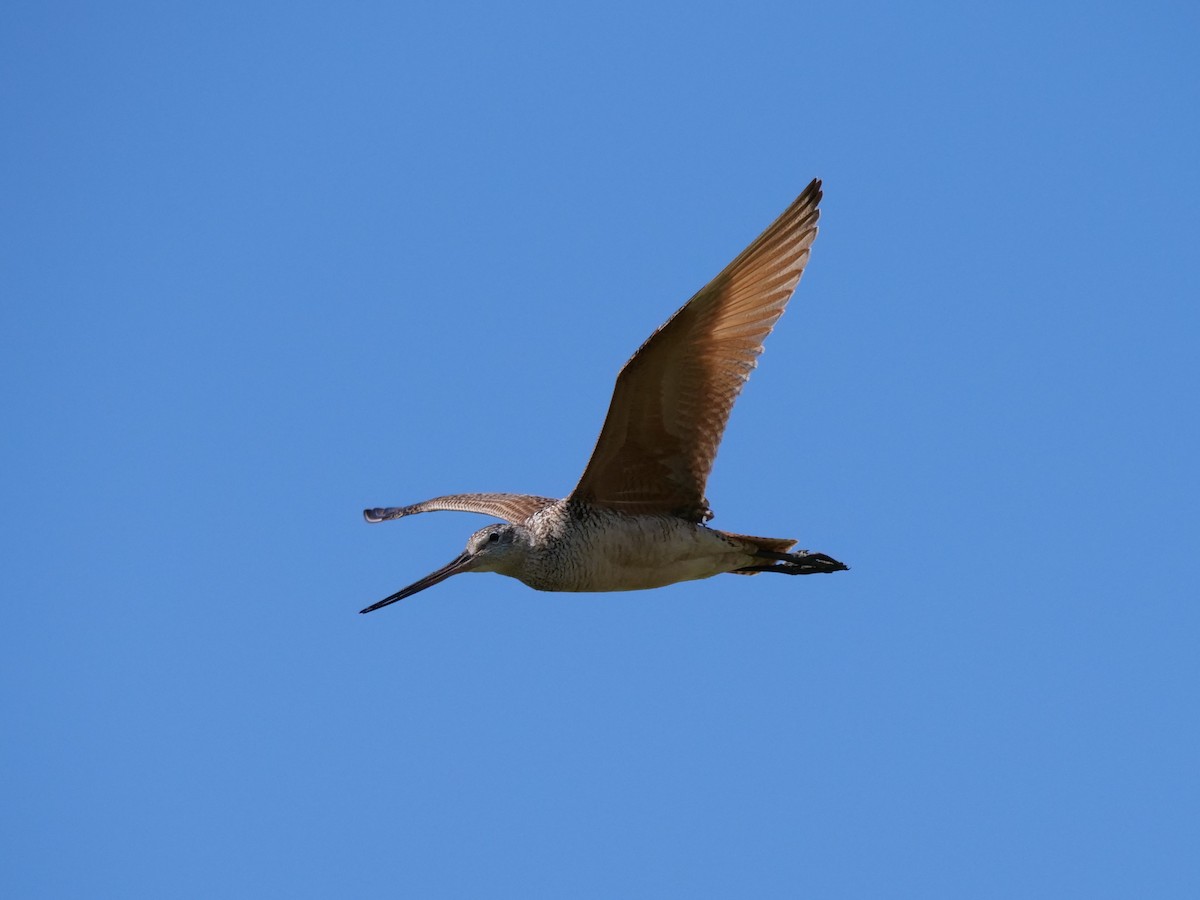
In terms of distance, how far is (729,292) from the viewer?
36.2 feet

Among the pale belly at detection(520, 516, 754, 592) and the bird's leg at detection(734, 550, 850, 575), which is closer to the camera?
the pale belly at detection(520, 516, 754, 592)

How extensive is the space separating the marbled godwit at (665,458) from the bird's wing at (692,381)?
10mm

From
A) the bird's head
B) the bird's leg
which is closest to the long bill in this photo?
the bird's head

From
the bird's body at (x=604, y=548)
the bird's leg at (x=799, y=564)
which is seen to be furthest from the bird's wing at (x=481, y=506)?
the bird's leg at (x=799, y=564)

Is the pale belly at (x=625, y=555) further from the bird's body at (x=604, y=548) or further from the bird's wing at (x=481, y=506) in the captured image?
the bird's wing at (x=481, y=506)

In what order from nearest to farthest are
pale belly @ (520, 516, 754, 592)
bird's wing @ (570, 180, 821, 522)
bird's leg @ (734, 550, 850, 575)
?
1. bird's wing @ (570, 180, 821, 522)
2. pale belly @ (520, 516, 754, 592)
3. bird's leg @ (734, 550, 850, 575)

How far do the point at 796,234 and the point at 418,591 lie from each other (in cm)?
396

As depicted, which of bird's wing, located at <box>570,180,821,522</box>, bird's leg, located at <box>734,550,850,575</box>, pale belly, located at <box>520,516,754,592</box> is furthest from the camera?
bird's leg, located at <box>734,550,850,575</box>

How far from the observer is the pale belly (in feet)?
37.6

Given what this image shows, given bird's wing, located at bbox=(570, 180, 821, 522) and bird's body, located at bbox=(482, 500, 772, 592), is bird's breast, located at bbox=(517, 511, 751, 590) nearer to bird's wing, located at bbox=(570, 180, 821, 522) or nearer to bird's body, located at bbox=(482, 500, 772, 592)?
bird's body, located at bbox=(482, 500, 772, 592)

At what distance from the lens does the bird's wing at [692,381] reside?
35.9ft

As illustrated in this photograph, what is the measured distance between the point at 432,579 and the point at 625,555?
1.50m

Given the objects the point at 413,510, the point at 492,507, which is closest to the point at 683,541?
the point at 492,507

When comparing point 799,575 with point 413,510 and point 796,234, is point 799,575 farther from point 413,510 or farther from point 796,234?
point 413,510
